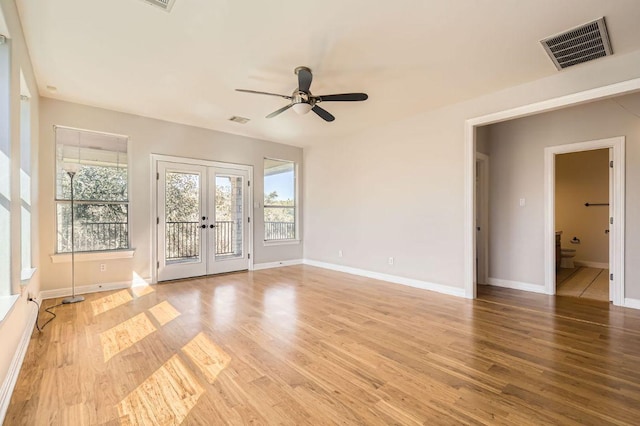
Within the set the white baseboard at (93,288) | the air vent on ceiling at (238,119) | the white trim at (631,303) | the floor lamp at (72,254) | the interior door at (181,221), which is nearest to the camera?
the white trim at (631,303)

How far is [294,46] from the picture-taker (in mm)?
2832

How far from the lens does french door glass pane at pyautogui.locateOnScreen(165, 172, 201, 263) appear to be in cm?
520

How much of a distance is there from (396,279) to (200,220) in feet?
11.9

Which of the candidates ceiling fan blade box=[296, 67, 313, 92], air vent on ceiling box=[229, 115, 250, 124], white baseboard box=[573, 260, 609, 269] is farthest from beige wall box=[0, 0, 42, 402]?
white baseboard box=[573, 260, 609, 269]

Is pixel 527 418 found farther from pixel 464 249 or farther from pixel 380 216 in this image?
pixel 380 216

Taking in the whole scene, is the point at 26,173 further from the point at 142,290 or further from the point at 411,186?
the point at 411,186

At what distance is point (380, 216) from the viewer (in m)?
5.41

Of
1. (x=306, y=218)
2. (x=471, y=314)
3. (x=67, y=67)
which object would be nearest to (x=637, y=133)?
(x=471, y=314)

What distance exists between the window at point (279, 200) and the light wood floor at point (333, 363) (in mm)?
2743

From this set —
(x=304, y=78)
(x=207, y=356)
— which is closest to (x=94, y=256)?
(x=207, y=356)

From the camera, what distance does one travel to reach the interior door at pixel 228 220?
18.5 feet

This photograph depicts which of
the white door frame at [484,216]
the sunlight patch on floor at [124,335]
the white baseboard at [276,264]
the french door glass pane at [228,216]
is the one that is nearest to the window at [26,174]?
the sunlight patch on floor at [124,335]

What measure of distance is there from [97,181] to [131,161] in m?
0.56

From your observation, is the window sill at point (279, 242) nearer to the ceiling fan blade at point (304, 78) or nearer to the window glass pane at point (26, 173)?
the window glass pane at point (26, 173)
